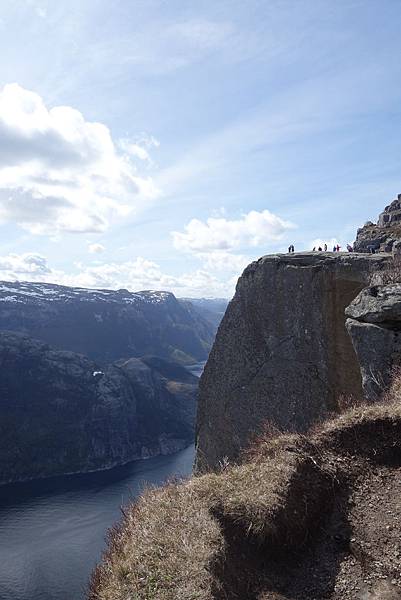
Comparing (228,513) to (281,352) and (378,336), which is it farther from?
(281,352)

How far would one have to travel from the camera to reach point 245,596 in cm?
1034

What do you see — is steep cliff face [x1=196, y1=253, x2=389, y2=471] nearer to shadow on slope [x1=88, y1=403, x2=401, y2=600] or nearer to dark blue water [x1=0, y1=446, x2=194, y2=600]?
shadow on slope [x1=88, y1=403, x2=401, y2=600]

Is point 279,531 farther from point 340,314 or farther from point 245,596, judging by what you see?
point 340,314

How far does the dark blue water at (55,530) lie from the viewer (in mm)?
102000

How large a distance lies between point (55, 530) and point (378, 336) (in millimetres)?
133804

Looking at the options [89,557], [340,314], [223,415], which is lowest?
[89,557]

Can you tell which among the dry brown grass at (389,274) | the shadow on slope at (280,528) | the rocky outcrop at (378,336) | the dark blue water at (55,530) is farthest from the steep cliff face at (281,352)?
the dark blue water at (55,530)

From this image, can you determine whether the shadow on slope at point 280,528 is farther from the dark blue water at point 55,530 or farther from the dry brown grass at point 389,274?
the dark blue water at point 55,530

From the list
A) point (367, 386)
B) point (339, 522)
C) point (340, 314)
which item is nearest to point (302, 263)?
point (340, 314)

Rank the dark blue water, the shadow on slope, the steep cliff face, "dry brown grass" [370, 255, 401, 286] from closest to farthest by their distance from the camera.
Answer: the shadow on slope < "dry brown grass" [370, 255, 401, 286] < the steep cliff face < the dark blue water

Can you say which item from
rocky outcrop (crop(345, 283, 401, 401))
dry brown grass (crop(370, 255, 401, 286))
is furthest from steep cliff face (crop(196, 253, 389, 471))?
rocky outcrop (crop(345, 283, 401, 401))

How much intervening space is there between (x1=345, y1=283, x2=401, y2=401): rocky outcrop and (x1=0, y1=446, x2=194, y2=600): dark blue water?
55077 mm

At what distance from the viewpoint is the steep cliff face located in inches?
1122

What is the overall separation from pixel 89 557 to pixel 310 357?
338ft
